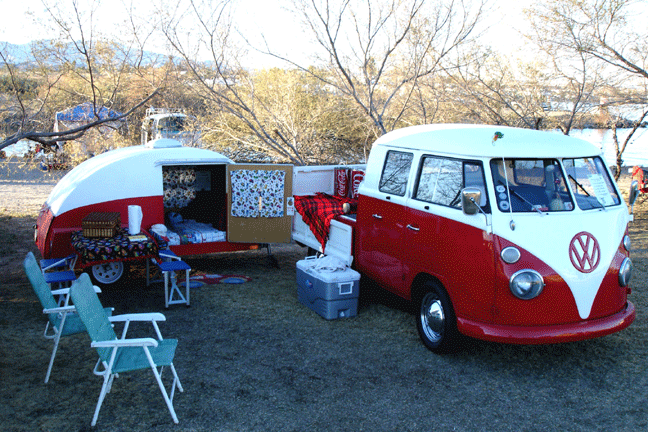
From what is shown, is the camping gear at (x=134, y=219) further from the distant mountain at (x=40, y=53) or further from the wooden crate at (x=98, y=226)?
the distant mountain at (x=40, y=53)

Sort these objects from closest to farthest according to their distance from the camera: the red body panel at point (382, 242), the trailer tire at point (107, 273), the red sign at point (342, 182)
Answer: the red body panel at point (382, 242) → the trailer tire at point (107, 273) → the red sign at point (342, 182)

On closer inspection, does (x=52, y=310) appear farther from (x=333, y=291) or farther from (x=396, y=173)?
(x=396, y=173)

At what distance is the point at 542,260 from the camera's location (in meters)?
4.50

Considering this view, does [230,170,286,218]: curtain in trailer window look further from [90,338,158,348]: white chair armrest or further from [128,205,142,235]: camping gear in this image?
[90,338,158,348]: white chair armrest

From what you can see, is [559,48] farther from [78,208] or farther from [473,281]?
[78,208]

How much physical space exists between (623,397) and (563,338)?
0.67m

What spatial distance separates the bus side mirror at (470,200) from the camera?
4562 mm

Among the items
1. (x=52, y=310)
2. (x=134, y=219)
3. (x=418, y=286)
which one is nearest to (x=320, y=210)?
(x=418, y=286)

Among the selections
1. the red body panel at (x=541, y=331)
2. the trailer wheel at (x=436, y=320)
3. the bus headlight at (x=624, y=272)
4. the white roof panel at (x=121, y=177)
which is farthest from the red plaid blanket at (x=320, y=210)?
the bus headlight at (x=624, y=272)

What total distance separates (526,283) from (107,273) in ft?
17.5

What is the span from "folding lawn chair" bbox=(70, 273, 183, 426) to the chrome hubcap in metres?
2.43

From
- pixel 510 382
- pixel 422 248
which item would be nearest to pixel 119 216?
pixel 422 248

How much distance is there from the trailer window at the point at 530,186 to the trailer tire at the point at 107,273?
199 inches

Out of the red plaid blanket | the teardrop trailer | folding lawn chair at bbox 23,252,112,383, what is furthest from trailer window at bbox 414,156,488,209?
folding lawn chair at bbox 23,252,112,383
